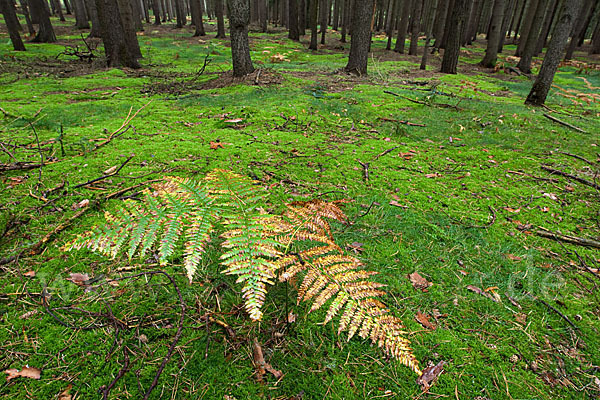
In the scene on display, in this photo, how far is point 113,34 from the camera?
8.99 metres

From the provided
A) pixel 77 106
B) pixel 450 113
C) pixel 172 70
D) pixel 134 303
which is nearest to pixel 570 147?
pixel 450 113

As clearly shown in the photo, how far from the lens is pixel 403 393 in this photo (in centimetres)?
126

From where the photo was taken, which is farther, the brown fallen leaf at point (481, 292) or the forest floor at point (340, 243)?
the brown fallen leaf at point (481, 292)

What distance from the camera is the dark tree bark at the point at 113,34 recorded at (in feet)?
27.5

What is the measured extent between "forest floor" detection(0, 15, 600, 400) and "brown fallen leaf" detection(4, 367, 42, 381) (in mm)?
26

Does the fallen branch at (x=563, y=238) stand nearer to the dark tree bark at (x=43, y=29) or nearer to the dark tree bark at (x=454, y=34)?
the dark tree bark at (x=454, y=34)

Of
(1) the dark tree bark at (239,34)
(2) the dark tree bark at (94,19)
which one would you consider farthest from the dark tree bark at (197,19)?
(1) the dark tree bark at (239,34)

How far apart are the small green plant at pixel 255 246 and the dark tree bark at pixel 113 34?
10.4 metres

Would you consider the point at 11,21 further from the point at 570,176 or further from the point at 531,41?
the point at 531,41

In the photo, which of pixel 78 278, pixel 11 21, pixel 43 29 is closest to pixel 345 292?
pixel 78 278

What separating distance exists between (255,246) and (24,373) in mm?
1197

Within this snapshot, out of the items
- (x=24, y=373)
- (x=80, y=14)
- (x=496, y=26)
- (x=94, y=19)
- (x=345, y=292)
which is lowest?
(x=24, y=373)

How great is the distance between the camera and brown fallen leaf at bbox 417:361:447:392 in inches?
51.2

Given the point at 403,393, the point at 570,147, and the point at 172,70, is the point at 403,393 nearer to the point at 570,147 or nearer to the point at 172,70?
the point at 570,147
